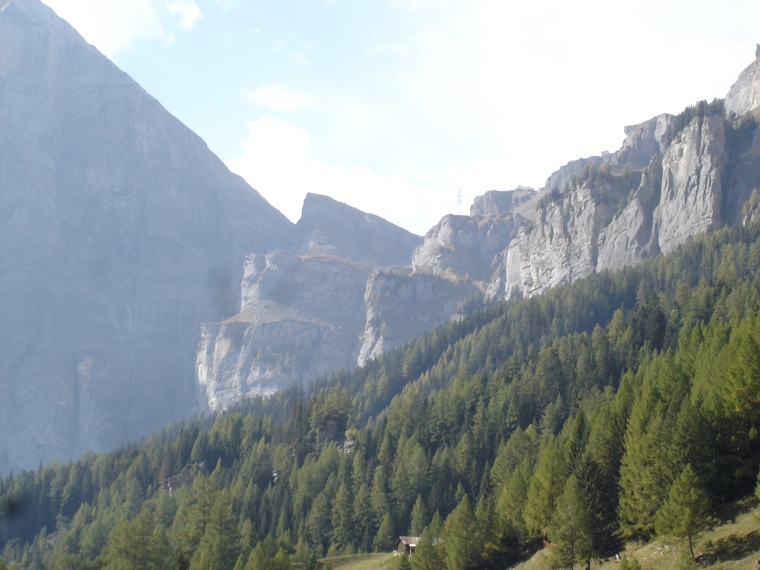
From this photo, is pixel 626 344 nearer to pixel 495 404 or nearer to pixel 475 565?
pixel 495 404

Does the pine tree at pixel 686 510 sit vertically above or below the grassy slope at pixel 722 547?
above

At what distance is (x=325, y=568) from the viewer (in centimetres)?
10081

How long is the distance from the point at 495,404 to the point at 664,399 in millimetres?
57317

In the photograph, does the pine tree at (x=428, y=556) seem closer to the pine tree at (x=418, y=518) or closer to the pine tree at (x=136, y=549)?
the pine tree at (x=418, y=518)

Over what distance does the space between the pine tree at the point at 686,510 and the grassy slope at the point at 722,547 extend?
94 cm

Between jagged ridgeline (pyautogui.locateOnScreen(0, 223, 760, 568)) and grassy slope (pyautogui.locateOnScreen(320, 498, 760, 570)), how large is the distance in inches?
57.9

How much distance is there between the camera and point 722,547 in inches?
2559

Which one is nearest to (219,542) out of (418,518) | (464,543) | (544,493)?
(418,518)

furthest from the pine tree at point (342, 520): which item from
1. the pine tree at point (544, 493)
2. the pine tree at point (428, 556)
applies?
the pine tree at point (544, 493)

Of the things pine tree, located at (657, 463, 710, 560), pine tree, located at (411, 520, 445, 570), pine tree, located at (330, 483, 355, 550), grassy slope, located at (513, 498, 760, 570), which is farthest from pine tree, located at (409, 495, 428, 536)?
pine tree, located at (657, 463, 710, 560)

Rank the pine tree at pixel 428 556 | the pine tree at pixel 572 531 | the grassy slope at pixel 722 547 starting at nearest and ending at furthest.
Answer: the grassy slope at pixel 722 547, the pine tree at pixel 572 531, the pine tree at pixel 428 556

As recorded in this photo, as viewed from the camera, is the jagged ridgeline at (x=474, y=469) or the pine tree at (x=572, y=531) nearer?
the pine tree at (x=572, y=531)

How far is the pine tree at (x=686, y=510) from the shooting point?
65875 millimetres

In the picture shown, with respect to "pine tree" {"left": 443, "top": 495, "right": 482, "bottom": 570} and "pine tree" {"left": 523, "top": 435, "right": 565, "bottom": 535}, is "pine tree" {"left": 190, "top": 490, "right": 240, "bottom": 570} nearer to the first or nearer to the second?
"pine tree" {"left": 443, "top": 495, "right": 482, "bottom": 570}
